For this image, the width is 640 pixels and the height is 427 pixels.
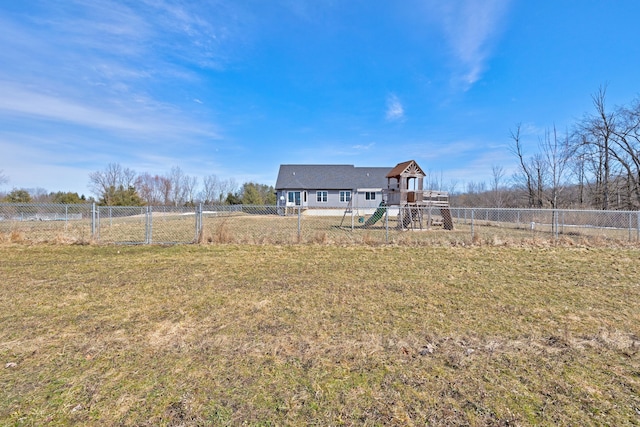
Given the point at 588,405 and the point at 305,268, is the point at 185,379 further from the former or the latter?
the point at 305,268

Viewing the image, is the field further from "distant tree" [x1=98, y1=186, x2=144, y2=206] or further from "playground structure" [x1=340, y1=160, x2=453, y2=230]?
"distant tree" [x1=98, y1=186, x2=144, y2=206]

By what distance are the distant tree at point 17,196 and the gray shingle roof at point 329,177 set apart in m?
28.7

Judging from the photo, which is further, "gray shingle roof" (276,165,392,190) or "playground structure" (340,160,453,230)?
"gray shingle roof" (276,165,392,190)

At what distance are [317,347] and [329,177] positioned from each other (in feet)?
108

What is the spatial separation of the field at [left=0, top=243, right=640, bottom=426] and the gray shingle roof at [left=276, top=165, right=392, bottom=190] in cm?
2855

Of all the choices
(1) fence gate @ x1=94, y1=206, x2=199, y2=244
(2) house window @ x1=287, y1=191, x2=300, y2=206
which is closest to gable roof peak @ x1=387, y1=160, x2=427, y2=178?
(1) fence gate @ x1=94, y1=206, x2=199, y2=244

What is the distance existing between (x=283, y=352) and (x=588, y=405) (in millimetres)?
2556

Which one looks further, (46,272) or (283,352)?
(46,272)

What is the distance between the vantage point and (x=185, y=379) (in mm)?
2496

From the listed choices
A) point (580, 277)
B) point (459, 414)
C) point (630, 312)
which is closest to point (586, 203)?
point (580, 277)

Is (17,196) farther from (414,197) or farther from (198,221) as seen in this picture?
(414,197)

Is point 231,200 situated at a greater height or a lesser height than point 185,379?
greater

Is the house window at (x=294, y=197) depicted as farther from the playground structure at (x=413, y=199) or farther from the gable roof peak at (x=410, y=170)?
the gable roof peak at (x=410, y=170)

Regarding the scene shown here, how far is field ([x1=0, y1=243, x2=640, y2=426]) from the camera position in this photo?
7.04 feet
